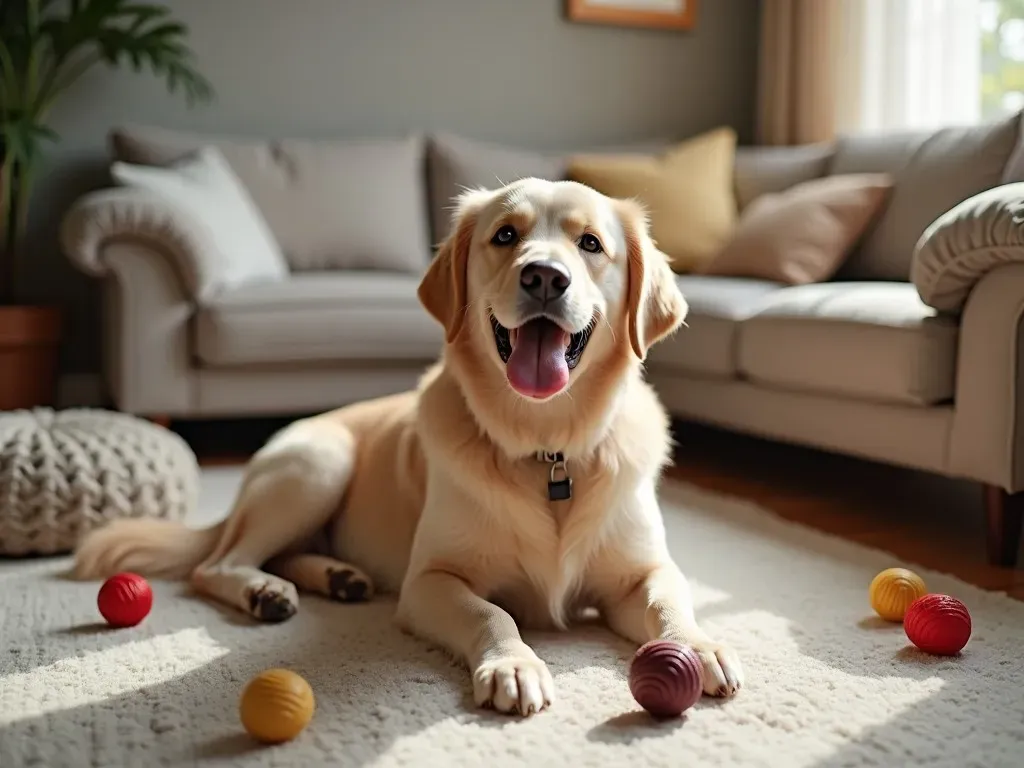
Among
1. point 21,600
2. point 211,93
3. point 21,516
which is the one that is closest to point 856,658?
point 21,600

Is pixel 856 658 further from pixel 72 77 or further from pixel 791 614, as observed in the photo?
pixel 72 77

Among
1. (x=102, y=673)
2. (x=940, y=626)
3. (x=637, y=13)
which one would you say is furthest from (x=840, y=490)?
(x=637, y=13)

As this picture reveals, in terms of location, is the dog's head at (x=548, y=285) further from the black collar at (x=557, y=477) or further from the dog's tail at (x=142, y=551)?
the dog's tail at (x=142, y=551)

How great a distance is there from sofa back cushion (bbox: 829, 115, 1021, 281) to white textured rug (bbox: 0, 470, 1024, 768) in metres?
1.63

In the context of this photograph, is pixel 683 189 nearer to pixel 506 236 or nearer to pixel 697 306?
pixel 697 306

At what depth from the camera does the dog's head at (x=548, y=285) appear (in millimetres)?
1707

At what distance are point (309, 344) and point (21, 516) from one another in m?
1.33

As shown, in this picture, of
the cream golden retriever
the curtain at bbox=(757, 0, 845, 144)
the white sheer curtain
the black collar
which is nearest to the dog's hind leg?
the cream golden retriever

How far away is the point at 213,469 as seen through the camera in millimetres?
3510

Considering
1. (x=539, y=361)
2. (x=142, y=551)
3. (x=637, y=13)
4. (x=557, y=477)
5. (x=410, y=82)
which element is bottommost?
(x=142, y=551)

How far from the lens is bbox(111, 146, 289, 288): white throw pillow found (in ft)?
11.6

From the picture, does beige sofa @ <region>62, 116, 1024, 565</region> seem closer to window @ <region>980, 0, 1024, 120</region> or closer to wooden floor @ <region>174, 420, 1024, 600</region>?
wooden floor @ <region>174, 420, 1024, 600</region>

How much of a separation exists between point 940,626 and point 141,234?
269cm

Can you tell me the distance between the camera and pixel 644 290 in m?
1.92
